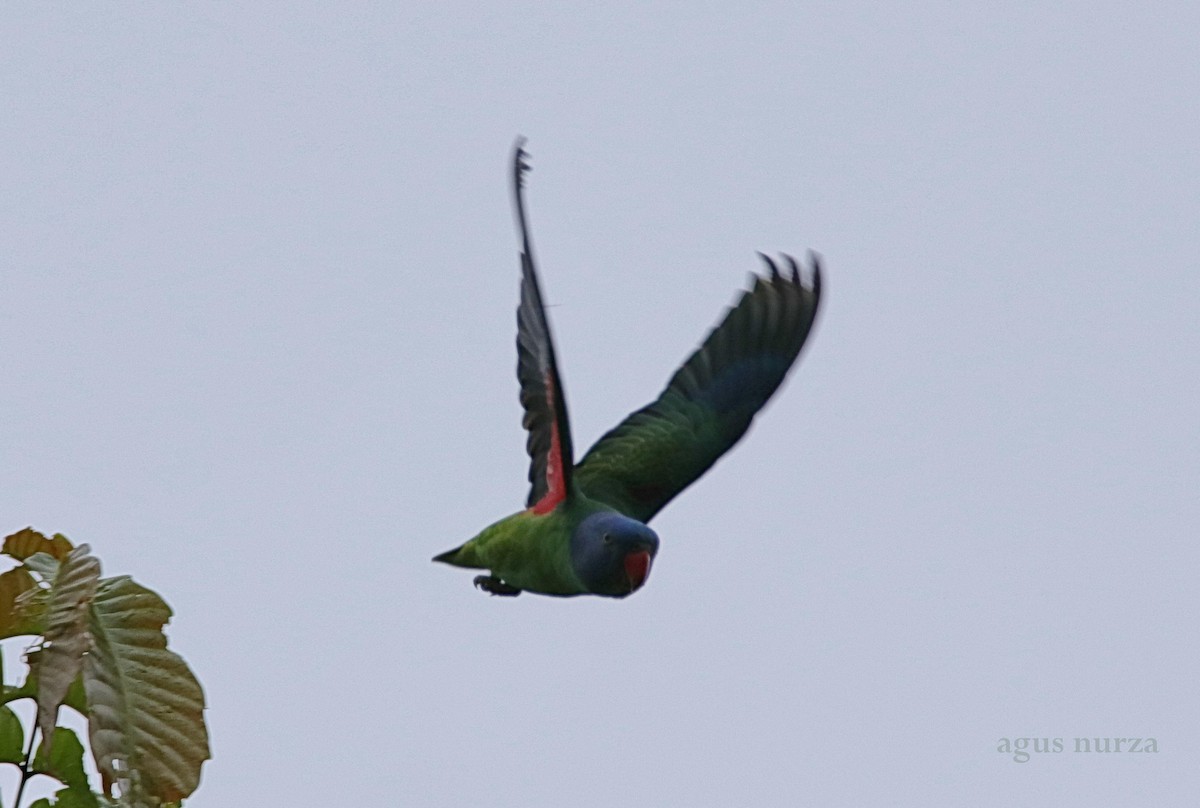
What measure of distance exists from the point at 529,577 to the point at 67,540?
130 inches

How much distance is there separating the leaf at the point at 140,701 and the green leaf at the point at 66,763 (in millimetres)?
77

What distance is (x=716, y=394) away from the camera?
6.97 meters

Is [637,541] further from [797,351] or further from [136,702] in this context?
[136,702]

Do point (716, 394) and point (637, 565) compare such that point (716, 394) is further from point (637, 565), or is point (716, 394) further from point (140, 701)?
point (140, 701)

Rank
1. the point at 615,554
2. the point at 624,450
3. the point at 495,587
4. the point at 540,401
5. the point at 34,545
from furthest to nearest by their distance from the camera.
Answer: the point at 624,450, the point at 495,587, the point at 540,401, the point at 615,554, the point at 34,545

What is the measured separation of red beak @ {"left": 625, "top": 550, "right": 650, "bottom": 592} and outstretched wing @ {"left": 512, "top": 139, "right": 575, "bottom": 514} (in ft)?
1.31

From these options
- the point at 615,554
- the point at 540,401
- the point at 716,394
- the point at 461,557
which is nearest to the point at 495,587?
the point at 461,557

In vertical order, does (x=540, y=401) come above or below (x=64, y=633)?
above

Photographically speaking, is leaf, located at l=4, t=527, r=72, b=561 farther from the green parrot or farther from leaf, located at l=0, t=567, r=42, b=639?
the green parrot

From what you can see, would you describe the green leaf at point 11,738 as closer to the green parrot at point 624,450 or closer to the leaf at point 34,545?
the leaf at point 34,545

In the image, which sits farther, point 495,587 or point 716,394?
point 716,394

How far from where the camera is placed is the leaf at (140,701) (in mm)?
2559

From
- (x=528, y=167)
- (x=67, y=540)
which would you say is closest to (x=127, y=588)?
(x=67, y=540)

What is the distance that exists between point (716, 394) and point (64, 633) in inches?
186
